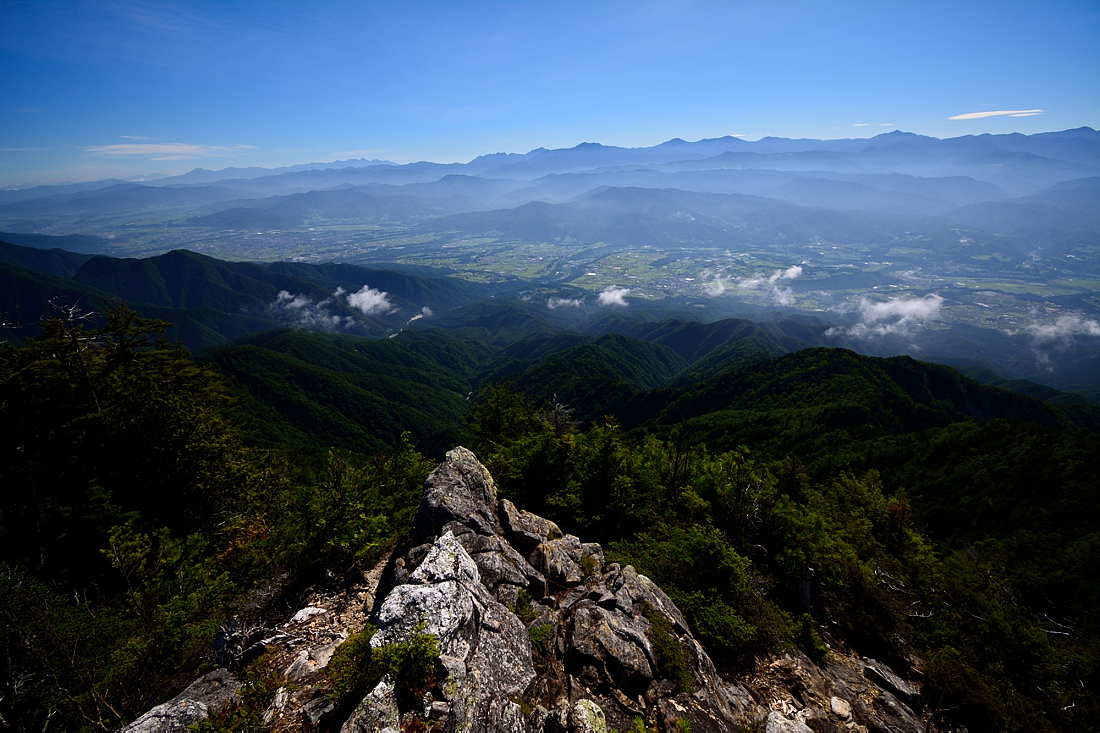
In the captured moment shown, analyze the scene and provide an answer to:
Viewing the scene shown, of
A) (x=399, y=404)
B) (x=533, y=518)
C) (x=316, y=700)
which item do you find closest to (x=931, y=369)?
(x=533, y=518)

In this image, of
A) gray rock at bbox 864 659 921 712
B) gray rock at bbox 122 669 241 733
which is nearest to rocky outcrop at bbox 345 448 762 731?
gray rock at bbox 122 669 241 733

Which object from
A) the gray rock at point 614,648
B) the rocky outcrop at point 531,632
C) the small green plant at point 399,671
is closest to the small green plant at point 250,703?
the small green plant at point 399,671

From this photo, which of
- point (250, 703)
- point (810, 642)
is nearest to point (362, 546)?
point (250, 703)

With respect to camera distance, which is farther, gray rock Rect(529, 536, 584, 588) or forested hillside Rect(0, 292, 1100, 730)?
gray rock Rect(529, 536, 584, 588)

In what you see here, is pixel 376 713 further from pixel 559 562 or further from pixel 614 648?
pixel 559 562

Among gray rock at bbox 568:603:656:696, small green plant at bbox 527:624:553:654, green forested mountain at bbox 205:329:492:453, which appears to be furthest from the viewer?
green forested mountain at bbox 205:329:492:453

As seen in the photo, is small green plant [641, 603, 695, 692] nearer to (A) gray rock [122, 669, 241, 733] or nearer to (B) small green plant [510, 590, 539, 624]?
(B) small green plant [510, 590, 539, 624]

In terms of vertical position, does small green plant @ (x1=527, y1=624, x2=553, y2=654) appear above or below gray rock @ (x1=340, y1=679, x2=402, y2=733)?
below
